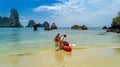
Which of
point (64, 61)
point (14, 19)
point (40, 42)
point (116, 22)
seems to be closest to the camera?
point (64, 61)

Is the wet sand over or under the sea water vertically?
over

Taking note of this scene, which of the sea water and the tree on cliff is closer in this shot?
the sea water

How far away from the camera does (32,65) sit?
1323cm

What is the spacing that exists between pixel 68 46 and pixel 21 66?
817cm

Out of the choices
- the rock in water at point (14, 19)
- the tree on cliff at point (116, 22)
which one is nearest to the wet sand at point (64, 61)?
the tree on cliff at point (116, 22)

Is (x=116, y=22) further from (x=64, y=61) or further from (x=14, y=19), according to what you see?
(x=14, y=19)

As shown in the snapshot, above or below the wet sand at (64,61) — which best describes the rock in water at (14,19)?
above

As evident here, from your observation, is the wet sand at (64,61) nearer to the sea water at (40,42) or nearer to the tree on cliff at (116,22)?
the sea water at (40,42)

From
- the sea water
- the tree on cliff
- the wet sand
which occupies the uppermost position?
the tree on cliff

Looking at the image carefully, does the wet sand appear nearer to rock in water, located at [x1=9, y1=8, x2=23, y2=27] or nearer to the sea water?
the sea water

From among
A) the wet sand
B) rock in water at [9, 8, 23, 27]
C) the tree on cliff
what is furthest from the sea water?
rock in water at [9, 8, 23, 27]

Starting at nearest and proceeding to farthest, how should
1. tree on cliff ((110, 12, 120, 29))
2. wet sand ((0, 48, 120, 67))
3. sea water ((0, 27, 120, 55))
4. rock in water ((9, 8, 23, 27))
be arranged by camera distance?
1. wet sand ((0, 48, 120, 67))
2. sea water ((0, 27, 120, 55))
3. tree on cliff ((110, 12, 120, 29))
4. rock in water ((9, 8, 23, 27))

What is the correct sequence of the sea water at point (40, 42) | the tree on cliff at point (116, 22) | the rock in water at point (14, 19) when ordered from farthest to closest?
the rock in water at point (14, 19) → the tree on cliff at point (116, 22) → the sea water at point (40, 42)

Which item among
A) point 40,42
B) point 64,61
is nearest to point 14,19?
point 40,42
